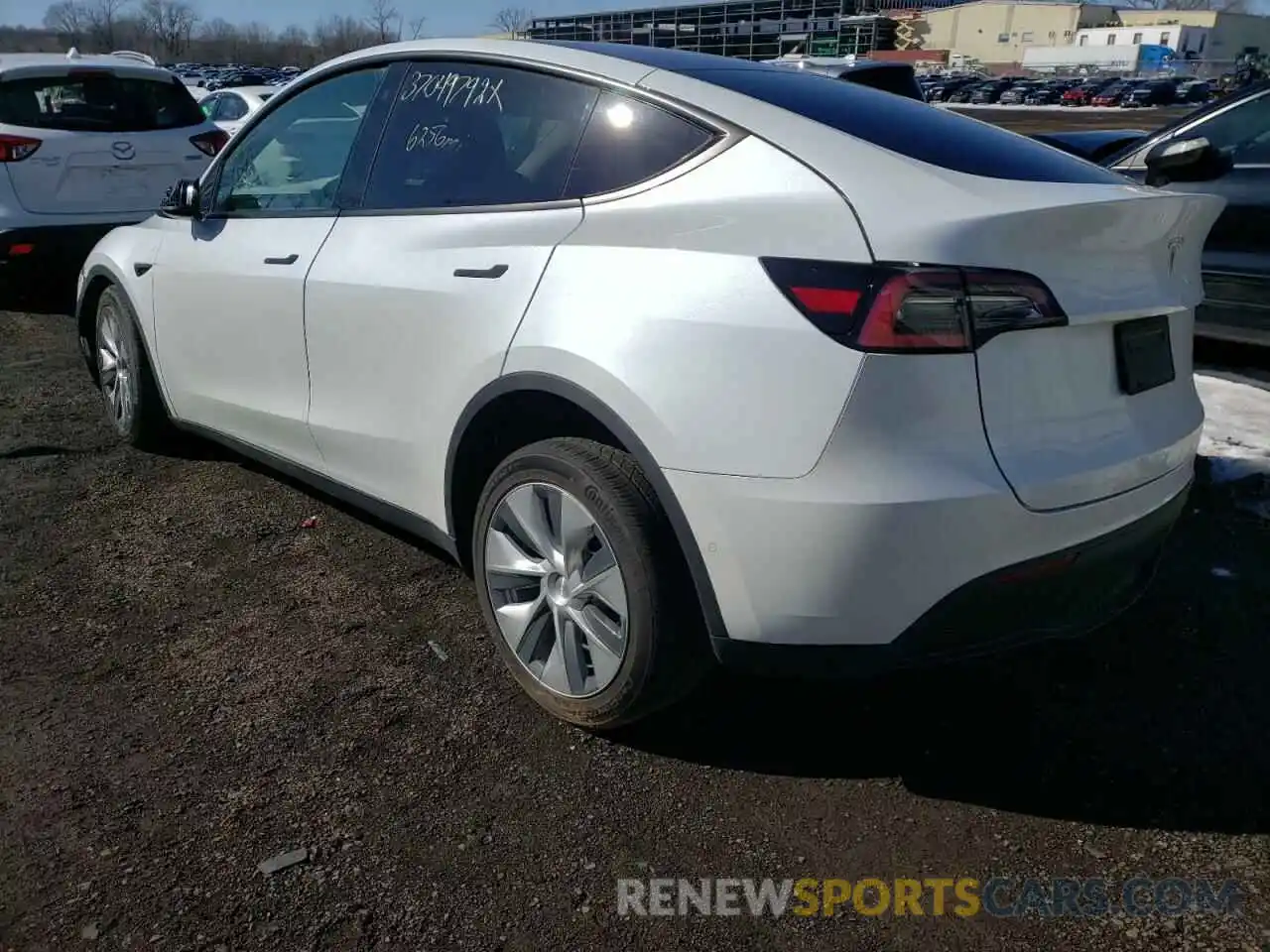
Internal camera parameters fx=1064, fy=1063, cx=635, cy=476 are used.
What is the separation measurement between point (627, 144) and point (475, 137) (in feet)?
2.09

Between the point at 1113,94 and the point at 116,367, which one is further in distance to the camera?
the point at 1113,94

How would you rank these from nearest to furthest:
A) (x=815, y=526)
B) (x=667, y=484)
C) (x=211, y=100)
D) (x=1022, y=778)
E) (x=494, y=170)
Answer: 1. (x=815, y=526)
2. (x=667, y=484)
3. (x=1022, y=778)
4. (x=494, y=170)
5. (x=211, y=100)

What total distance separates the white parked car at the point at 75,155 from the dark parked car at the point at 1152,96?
2088 inches

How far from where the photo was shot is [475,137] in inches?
120

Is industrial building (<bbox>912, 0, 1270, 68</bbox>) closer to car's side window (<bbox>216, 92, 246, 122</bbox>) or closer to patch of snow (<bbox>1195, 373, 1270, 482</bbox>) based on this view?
car's side window (<bbox>216, 92, 246, 122</bbox>)

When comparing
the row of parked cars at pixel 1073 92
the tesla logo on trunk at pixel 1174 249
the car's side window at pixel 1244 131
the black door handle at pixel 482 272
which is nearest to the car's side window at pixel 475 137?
the black door handle at pixel 482 272

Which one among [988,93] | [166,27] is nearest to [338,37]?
[166,27]

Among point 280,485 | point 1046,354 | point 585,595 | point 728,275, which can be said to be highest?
point 728,275

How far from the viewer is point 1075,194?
235 centimetres

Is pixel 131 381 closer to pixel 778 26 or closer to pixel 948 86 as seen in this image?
pixel 948 86

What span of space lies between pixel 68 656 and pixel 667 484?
1.92 metres

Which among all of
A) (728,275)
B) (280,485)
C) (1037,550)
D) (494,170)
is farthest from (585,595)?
(280,485)

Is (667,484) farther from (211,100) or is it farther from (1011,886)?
(211,100)

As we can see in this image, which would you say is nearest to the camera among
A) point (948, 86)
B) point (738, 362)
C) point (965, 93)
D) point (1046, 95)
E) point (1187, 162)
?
point (738, 362)
